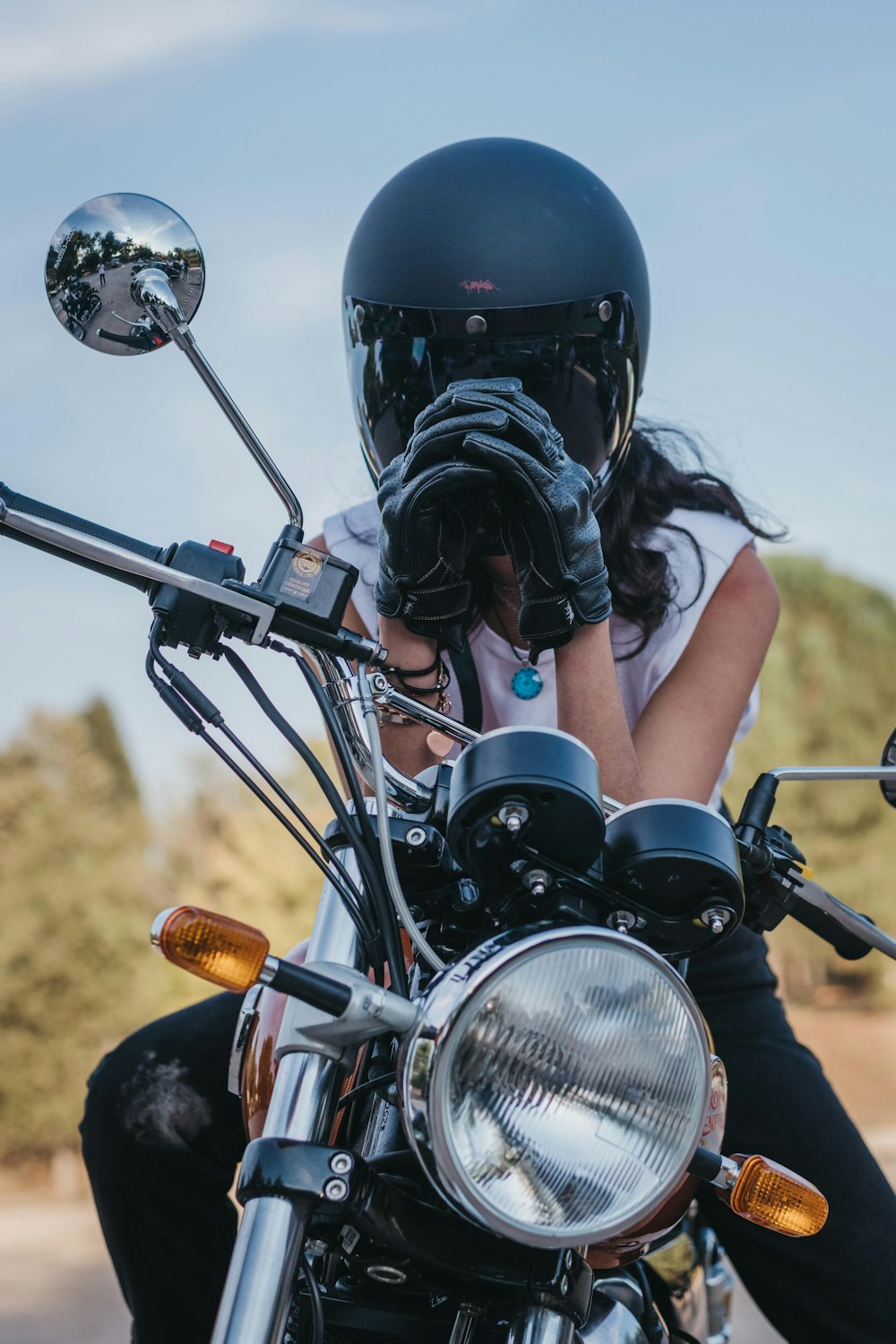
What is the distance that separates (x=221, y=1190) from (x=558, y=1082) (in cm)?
113

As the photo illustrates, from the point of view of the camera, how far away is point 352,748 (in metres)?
1.12

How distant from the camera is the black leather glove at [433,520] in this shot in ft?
3.55

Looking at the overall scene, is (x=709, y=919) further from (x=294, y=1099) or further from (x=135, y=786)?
(x=135, y=786)

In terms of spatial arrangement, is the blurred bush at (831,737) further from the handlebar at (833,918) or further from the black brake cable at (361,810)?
the black brake cable at (361,810)

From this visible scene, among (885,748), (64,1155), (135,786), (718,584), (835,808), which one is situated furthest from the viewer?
(835,808)

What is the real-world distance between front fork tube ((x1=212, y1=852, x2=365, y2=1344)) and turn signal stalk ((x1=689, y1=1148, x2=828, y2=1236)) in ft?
0.96

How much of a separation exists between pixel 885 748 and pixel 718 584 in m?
0.58

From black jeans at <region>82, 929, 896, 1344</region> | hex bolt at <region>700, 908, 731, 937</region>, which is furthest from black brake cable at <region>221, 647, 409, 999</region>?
black jeans at <region>82, 929, 896, 1344</region>

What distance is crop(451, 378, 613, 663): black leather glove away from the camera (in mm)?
1092

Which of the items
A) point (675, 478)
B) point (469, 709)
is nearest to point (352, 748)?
point (469, 709)

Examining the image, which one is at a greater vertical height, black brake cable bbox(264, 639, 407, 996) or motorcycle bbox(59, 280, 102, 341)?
motorcycle bbox(59, 280, 102, 341)

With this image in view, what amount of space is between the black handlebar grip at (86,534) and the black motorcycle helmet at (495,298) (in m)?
0.69

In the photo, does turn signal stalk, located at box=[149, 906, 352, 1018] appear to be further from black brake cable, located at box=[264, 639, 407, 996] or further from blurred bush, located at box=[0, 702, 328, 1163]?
blurred bush, located at box=[0, 702, 328, 1163]

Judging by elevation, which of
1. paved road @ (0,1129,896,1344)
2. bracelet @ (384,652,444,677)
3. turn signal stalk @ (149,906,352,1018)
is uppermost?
bracelet @ (384,652,444,677)
